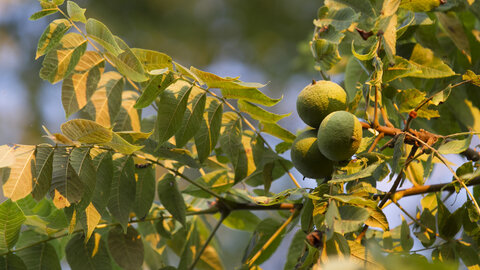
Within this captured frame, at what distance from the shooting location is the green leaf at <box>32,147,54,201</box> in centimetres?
123

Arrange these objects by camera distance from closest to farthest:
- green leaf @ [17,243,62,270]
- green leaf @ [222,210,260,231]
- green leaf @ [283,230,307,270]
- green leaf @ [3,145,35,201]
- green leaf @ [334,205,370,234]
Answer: green leaf @ [334,205,370,234], green leaf @ [3,145,35,201], green leaf @ [17,243,62,270], green leaf @ [283,230,307,270], green leaf @ [222,210,260,231]

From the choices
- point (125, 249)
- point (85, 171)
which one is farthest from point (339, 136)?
point (125, 249)

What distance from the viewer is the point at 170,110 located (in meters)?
1.38

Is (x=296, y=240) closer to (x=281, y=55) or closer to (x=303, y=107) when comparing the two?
(x=303, y=107)

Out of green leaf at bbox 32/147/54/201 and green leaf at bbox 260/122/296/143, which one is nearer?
green leaf at bbox 32/147/54/201

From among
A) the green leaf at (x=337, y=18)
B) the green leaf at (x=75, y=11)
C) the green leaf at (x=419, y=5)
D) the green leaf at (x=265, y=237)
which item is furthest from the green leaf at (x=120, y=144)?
the green leaf at (x=419, y=5)

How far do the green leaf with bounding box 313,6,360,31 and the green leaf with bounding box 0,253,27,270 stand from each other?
1.20 m

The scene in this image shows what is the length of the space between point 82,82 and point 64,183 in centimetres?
43

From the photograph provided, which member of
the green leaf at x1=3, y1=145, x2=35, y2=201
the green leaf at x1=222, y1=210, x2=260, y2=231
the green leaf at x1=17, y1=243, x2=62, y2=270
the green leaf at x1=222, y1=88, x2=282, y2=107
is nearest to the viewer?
the green leaf at x1=3, y1=145, x2=35, y2=201

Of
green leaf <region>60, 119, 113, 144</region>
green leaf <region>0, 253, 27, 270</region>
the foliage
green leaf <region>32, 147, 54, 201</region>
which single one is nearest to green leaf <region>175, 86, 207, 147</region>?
the foliage

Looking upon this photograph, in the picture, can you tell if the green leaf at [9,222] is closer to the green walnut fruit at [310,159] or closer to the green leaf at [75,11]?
the green leaf at [75,11]

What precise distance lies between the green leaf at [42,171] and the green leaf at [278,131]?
2.26 feet

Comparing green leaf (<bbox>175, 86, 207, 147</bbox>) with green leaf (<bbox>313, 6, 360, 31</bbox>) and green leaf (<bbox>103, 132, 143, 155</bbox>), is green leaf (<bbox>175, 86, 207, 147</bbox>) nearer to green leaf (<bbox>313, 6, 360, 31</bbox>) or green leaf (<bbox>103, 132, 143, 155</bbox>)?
green leaf (<bbox>103, 132, 143, 155</bbox>)

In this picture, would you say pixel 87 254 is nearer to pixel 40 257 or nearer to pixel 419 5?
pixel 40 257
